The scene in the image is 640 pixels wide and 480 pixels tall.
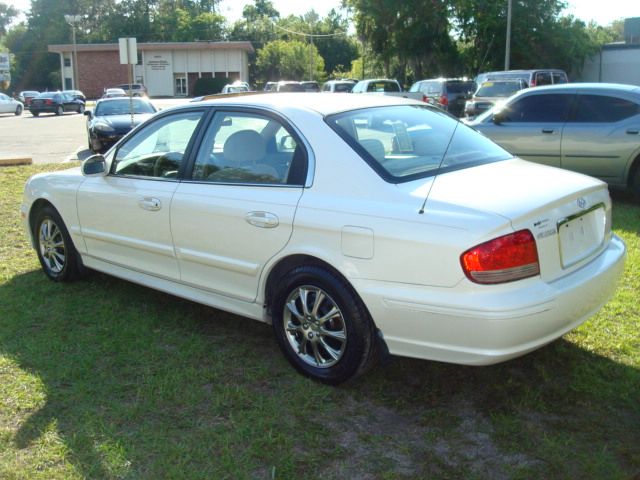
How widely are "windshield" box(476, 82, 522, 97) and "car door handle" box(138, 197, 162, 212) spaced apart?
1781 cm

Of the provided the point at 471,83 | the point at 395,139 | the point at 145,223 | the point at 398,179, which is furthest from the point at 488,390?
the point at 471,83

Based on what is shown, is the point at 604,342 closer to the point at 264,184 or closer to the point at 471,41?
the point at 264,184

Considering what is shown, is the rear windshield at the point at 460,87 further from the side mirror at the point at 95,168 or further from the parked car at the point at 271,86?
the side mirror at the point at 95,168

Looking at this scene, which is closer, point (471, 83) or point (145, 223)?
point (145, 223)

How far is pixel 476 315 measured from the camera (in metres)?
3.27

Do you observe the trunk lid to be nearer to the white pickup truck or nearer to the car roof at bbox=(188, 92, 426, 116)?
the car roof at bbox=(188, 92, 426, 116)

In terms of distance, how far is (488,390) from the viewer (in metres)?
3.90

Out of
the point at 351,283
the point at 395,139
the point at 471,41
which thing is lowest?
the point at 351,283

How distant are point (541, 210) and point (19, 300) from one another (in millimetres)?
4013

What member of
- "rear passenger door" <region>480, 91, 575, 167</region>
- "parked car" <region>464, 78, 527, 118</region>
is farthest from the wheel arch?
"parked car" <region>464, 78, 527, 118</region>

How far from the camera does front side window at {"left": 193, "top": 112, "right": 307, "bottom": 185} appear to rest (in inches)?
161

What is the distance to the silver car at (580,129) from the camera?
850cm

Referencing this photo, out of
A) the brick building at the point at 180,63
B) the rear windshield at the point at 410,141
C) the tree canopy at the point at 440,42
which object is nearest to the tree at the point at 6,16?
the tree canopy at the point at 440,42

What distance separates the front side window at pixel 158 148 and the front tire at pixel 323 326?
1.29m
